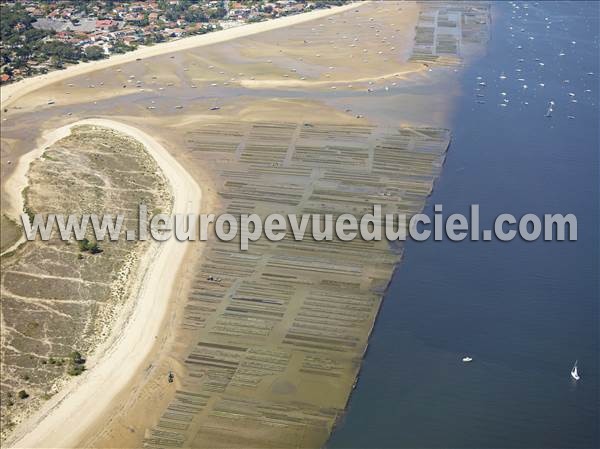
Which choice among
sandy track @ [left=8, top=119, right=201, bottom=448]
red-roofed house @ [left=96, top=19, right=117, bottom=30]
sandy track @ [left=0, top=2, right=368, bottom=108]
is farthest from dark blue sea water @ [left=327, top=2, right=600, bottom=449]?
red-roofed house @ [left=96, top=19, right=117, bottom=30]

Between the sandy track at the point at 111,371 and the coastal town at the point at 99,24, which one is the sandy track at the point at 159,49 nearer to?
the coastal town at the point at 99,24

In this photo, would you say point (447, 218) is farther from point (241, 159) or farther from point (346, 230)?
point (241, 159)

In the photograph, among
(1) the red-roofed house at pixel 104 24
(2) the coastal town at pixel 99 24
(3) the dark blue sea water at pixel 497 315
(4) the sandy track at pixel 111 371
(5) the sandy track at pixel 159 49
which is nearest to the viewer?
(4) the sandy track at pixel 111 371

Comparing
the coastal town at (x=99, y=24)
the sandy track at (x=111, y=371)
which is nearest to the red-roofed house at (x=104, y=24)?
the coastal town at (x=99, y=24)

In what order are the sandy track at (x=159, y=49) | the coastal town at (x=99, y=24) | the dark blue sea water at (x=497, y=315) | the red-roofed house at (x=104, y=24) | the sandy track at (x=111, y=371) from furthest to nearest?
the red-roofed house at (x=104, y=24) < the coastal town at (x=99, y=24) < the sandy track at (x=159, y=49) < the dark blue sea water at (x=497, y=315) < the sandy track at (x=111, y=371)

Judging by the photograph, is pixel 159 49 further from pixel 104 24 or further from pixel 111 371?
pixel 111 371

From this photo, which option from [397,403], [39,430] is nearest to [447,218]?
[397,403]

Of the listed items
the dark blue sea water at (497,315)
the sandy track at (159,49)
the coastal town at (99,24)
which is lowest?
the dark blue sea water at (497,315)
